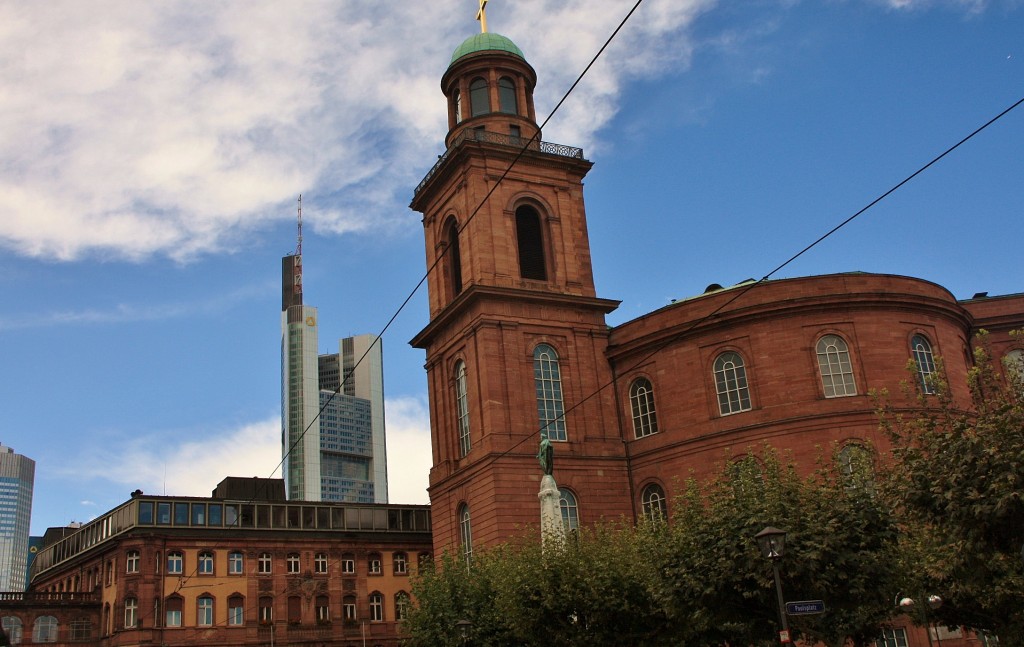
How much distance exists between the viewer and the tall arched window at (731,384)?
43.7m

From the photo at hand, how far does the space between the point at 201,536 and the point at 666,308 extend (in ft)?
107

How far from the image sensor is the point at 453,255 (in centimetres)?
5284

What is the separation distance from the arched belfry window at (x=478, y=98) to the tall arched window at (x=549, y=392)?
46.0 ft

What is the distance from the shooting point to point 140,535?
60.3 meters

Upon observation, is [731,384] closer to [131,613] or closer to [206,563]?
[206,563]

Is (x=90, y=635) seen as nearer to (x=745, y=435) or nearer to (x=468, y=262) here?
(x=468, y=262)

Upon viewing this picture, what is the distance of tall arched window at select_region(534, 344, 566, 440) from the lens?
4628cm

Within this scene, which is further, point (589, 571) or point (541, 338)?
point (541, 338)

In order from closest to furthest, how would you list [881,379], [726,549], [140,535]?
[726,549]
[881,379]
[140,535]

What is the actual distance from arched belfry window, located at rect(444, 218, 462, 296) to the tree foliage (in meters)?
22.9

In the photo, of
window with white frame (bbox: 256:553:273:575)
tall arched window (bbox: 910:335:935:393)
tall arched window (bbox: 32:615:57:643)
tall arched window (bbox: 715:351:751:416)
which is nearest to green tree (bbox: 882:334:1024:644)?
tall arched window (bbox: 715:351:751:416)

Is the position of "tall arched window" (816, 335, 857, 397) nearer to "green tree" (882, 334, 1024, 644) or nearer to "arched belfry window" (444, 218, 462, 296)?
"arched belfry window" (444, 218, 462, 296)

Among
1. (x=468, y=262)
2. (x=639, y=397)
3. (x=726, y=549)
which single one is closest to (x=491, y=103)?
(x=468, y=262)

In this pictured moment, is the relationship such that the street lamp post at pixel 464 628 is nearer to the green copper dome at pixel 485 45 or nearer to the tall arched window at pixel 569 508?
the tall arched window at pixel 569 508
